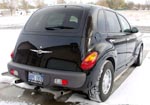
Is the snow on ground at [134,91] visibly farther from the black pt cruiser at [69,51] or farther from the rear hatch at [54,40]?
the rear hatch at [54,40]

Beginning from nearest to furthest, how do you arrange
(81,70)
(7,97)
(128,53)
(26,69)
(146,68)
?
(81,70), (26,69), (7,97), (128,53), (146,68)

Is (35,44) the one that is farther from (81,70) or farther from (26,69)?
(81,70)

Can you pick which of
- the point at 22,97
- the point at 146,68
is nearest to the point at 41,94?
the point at 22,97

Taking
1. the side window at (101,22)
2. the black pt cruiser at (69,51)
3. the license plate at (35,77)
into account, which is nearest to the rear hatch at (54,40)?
the black pt cruiser at (69,51)

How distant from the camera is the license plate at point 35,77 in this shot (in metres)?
3.80

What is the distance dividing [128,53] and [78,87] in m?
2.28

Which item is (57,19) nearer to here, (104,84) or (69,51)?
(69,51)

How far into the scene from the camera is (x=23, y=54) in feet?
13.3

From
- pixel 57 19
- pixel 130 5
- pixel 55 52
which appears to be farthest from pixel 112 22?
pixel 130 5

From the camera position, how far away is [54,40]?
152 inches

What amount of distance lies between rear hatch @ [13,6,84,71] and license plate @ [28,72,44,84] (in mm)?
154

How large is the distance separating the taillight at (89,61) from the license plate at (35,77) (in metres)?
0.71

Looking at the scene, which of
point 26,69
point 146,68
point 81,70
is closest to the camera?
point 81,70

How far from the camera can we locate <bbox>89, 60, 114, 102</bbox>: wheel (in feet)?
13.1
